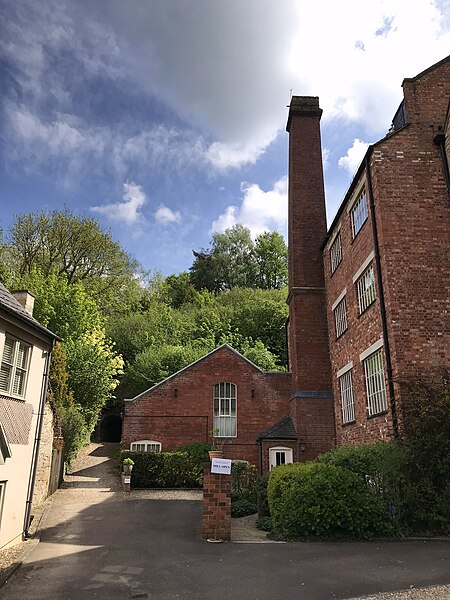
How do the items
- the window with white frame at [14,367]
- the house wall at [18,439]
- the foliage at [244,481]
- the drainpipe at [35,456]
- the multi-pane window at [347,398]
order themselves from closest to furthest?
the house wall at [18,439] → the window with white frame at [14,367] → the drainpipe at [35,456] → the multi-pane window at [347,398] → the foliage at [244,481]

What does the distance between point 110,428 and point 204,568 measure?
108ft

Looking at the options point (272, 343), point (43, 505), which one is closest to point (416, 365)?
point (43, 505)

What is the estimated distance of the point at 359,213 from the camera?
15.2m

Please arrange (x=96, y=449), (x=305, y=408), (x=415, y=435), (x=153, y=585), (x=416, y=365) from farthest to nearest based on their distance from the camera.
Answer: (x=96, y=449) < (x=305, y=408) < (x=416, y=365) < (x=415, y=435) < (x=153, y=585)

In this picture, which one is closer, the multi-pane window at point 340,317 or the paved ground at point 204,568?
the paved ground at point 204,568

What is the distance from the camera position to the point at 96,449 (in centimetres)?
3075

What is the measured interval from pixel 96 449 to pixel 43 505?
16.1 meters

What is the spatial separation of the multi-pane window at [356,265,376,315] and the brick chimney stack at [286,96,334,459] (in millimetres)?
4009

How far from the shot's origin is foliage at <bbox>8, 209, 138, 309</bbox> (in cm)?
3491

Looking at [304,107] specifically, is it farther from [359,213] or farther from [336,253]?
[359,213]

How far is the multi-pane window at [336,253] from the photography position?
17384 millimetres

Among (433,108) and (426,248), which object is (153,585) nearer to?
(426,248)

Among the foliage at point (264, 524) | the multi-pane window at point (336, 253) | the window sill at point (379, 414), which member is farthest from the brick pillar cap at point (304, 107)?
the foliage at point (264, 524)

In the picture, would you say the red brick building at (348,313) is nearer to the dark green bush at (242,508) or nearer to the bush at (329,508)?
the bush at (329,508)
